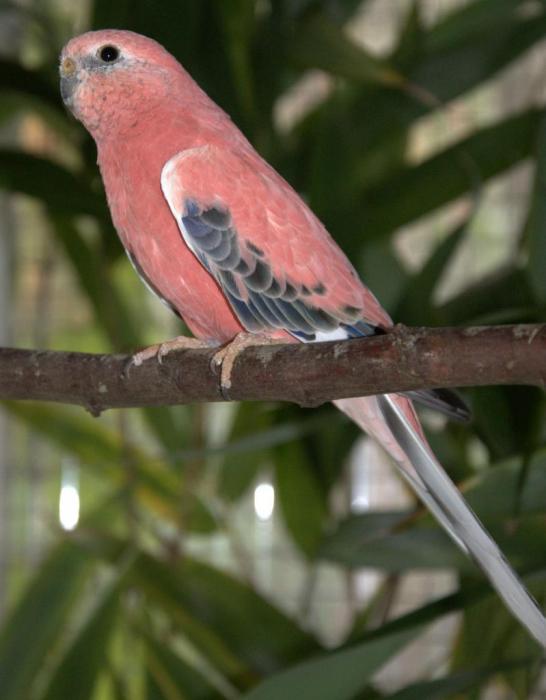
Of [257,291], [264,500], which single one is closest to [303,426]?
[257,291]

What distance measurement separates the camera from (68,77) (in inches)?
25.1

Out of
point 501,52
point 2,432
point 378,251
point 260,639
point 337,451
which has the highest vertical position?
point 2,432

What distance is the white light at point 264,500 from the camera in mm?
1419

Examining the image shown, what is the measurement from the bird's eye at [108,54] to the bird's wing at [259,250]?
72mm

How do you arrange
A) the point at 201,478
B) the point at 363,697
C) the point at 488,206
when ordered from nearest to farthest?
the point at 363,697 → the point at 201,478 → the point at 488,206

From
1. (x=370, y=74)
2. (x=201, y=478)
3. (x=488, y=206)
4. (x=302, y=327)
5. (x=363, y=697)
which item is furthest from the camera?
(x=488, y=206)

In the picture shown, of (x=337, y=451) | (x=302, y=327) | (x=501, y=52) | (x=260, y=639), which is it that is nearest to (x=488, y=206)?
(x=501, y=52)

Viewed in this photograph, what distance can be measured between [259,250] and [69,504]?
2.55ft

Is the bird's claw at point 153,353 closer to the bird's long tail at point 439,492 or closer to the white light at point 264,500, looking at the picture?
the bird's long tail at point 439,492

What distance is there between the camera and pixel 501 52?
1.02m

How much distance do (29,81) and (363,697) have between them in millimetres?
639

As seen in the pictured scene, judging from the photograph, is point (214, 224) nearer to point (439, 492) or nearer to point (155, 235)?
point (155, 235)

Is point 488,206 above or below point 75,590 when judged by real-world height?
above

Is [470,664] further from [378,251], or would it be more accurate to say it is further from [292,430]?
[378,251]
